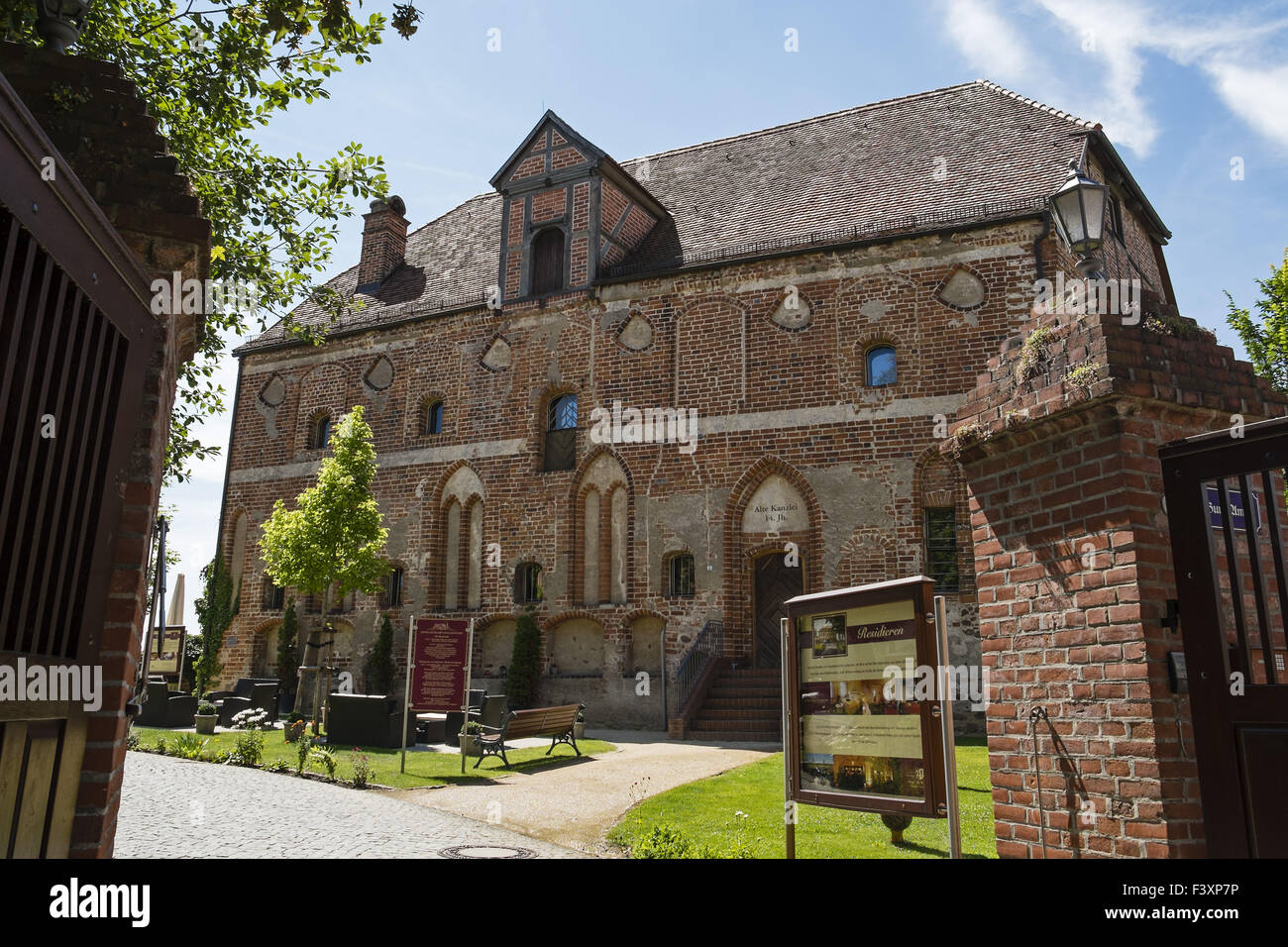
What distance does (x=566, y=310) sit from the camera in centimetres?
2134

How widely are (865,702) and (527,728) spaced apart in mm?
8630

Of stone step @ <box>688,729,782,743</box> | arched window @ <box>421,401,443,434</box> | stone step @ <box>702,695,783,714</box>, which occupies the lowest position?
stone step @ <box>688,729,782,743</box>

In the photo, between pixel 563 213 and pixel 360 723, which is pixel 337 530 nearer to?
pixel 360 723

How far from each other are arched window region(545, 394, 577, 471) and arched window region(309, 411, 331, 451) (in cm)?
685

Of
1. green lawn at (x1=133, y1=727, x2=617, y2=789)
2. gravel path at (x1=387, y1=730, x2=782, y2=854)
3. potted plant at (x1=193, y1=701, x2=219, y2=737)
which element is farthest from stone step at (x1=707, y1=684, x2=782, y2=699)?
potted plant at (x1=193, y1=701, x2=219, y2=737)

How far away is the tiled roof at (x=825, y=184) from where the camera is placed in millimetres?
18656

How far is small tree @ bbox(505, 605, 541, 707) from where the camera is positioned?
64.0 feet

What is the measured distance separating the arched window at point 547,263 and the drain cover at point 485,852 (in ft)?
52.3

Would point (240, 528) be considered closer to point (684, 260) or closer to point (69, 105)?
point (684, 260)

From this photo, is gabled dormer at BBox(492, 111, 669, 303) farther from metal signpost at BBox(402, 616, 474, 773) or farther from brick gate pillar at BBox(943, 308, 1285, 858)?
brick gate pillar at BBox(943, 308, 1285, 858)

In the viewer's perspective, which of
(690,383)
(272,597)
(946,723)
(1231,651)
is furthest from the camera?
(272,597)

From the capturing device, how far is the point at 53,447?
3.10 m

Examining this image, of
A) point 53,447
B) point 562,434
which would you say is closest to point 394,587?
point 562,434
